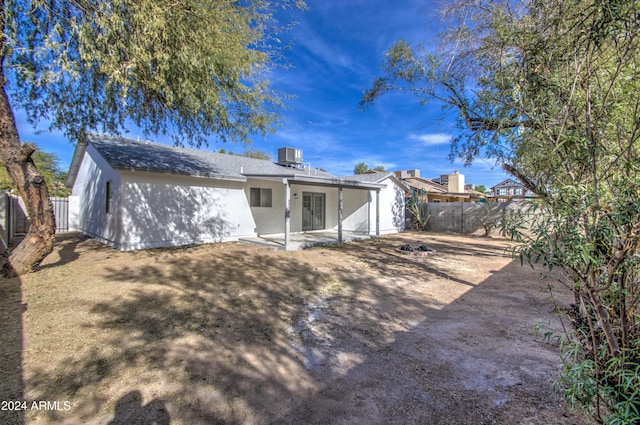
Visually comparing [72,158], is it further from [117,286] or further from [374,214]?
[374,214]

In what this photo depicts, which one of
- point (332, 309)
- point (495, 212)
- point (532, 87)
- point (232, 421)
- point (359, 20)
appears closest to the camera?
point (532, 87)

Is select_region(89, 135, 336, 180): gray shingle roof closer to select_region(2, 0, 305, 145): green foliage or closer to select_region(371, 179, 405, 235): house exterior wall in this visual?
select_region(2, 0, 305, 145): green foliage

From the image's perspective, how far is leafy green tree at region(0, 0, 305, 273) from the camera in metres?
5.30

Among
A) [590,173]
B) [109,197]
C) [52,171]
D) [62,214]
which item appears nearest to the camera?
[590,173]

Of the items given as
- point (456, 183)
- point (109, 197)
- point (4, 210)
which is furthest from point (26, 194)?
point (456, 183)

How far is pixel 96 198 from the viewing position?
10.9 metres

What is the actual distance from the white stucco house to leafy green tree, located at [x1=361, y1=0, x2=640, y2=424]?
7801 millimetres

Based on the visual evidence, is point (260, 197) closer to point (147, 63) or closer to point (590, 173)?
point (147, 63)

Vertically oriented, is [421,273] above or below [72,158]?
below

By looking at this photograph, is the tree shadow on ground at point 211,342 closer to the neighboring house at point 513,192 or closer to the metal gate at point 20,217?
the neighboring house at point 513,192

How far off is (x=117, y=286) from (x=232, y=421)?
4.48 metres

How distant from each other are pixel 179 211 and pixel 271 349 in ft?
26.1

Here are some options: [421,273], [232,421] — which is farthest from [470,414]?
[421,273]

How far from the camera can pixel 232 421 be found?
7.37ft
